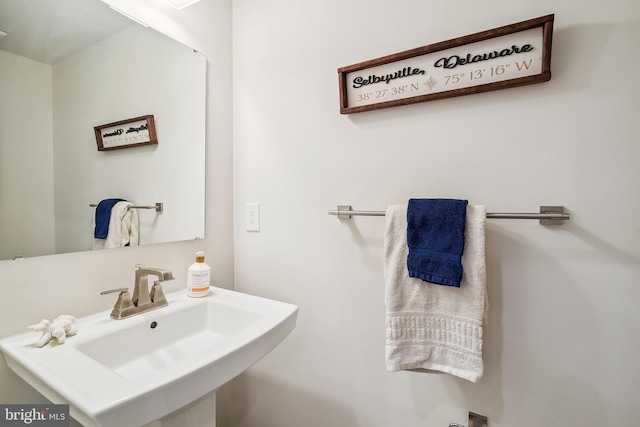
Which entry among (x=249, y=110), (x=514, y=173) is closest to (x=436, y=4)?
(x=514, y=173)

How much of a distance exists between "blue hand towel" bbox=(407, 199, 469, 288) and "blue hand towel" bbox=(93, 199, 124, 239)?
0.98m

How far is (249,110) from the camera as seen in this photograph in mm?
1314

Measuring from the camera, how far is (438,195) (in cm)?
92

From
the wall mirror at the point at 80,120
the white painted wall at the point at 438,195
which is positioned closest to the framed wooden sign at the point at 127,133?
the wall mirror at the point at 80,120

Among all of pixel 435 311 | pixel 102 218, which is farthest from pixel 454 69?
pixel 102 218

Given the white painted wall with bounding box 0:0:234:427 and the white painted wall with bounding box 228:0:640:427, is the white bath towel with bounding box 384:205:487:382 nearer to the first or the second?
the white painted wall with bounding box 228:0:640:427

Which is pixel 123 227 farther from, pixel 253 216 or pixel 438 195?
pixel 438 195

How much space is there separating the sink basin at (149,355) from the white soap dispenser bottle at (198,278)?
33mm

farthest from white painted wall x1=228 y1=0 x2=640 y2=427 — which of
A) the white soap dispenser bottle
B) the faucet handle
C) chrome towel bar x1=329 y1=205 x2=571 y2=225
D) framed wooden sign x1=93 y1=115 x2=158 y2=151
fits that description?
the faucet handle

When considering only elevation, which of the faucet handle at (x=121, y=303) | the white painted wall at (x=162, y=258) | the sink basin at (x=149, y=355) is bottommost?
the sink basin at (x=149, y=355)

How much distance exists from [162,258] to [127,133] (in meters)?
0.48

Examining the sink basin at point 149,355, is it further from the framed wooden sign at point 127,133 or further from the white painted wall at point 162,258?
A: the framed wooden sign at point 127,133

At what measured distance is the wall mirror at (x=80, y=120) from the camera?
0.75 metres

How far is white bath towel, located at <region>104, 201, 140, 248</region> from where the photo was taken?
938 mm
